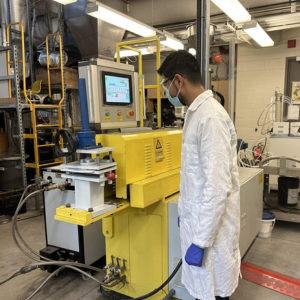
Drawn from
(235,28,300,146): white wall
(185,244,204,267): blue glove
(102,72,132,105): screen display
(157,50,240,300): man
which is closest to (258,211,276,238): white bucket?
(157,50,240,300): man

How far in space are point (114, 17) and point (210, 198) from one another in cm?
240

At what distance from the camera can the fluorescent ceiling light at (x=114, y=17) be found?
2665 mm

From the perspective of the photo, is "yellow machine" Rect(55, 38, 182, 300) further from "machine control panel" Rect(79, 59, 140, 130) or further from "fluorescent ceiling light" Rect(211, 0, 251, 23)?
"fluorescent ceiling light" Rect(211, 0, 251, 23)

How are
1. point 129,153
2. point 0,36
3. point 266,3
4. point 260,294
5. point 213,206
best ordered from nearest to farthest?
point 213,206 < point 129,153 < point 260,294 < point 266,3 < point 0,36

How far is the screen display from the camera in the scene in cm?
184

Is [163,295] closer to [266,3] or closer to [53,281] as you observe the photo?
[53,281]

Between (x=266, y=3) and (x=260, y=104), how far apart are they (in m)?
1.84

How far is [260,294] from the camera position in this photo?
2094mm

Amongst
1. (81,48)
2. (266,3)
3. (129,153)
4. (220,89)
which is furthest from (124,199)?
Answer: (220,89)

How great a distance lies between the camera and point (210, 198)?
3.74 ft

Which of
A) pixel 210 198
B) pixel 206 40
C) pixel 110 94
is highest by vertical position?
pixel 206 40

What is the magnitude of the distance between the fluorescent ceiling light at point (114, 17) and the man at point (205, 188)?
166cm

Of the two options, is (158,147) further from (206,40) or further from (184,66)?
(206,40)

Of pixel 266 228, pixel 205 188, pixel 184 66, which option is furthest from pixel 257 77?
pixel 205 188
